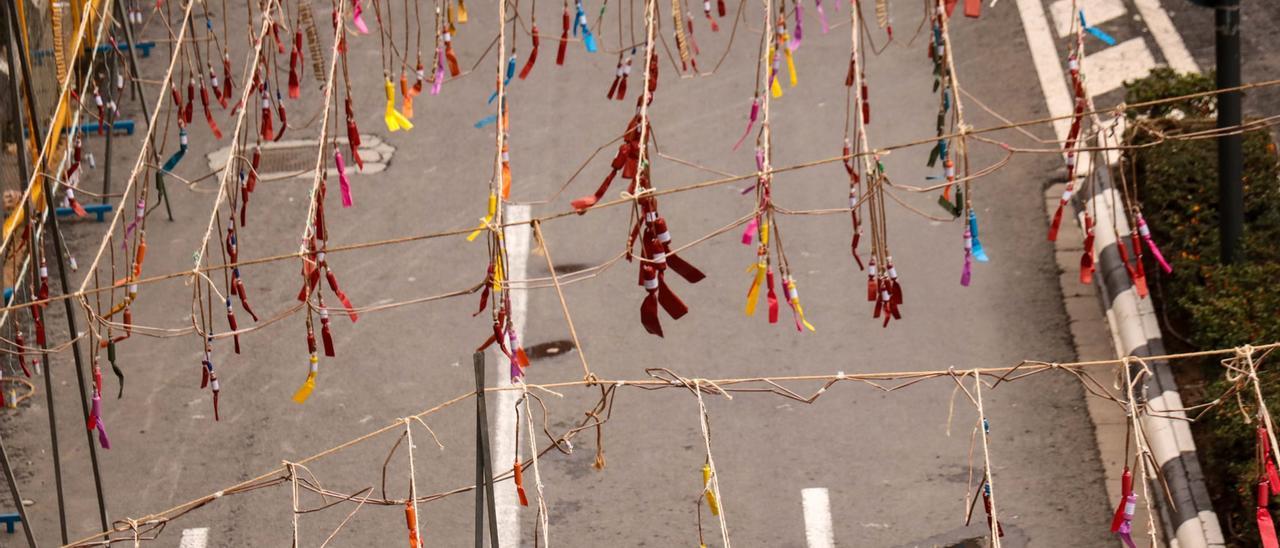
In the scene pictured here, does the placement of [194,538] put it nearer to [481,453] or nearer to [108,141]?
[108,141]

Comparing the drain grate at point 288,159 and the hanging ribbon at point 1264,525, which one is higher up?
the drain grate at point 288,159

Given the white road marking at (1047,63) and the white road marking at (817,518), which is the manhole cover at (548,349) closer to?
the white road marking at (817,518)

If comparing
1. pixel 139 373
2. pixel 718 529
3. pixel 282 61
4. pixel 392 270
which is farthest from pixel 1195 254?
pixel 282 61

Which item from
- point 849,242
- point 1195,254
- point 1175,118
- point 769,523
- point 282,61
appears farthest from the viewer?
point 282,61

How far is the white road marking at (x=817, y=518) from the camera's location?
459 inches

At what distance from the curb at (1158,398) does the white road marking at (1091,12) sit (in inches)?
120

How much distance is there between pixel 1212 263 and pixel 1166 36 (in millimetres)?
4977

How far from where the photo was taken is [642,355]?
44.9 ft

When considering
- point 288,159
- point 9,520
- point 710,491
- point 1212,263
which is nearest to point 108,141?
point 288,159

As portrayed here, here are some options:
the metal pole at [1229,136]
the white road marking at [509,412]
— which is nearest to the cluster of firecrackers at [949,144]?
the metal pole at [1229,136]

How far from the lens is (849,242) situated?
1468 centimetres

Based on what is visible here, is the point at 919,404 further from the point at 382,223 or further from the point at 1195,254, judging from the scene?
the point at 382,223

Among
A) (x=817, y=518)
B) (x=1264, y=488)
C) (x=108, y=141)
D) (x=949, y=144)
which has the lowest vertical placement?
(x=817, y=518)

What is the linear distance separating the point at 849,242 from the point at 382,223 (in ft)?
13.7
